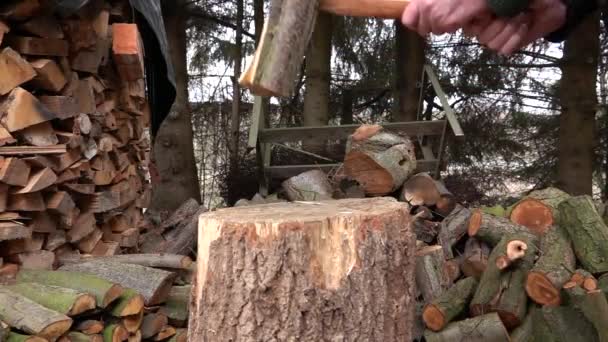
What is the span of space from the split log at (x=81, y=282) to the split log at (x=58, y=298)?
0.06 m

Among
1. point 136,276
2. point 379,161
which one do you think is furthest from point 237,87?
point 136,276

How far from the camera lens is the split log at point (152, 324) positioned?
10.4 ft

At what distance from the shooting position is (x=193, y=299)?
2.26 meters

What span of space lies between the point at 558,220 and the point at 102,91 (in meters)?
2.87

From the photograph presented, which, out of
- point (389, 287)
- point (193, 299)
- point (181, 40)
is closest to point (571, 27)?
point (389, 287)

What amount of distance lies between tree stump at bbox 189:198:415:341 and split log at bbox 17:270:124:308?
0.92 metres

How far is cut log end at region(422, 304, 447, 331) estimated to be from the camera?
3328mm

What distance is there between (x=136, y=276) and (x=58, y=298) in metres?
0.51

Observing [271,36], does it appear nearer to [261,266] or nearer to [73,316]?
[261,266]

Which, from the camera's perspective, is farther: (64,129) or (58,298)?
A: (64,129)

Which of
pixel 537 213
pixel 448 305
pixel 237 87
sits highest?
pixel 237 87

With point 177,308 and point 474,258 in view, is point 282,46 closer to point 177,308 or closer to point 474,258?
point 177,308

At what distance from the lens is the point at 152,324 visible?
3.20 metres

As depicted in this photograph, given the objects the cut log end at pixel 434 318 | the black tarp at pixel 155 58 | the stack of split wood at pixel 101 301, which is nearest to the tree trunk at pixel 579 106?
the cut log end at pixel 434 318
